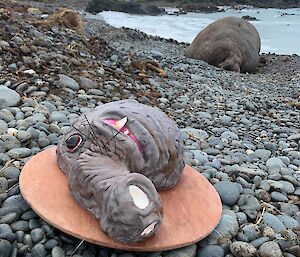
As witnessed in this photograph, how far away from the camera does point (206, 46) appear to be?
9.16 m

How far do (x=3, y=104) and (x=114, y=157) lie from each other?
5.56 feet

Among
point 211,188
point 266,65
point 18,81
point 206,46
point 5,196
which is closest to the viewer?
point 5,196

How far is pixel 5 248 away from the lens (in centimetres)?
196

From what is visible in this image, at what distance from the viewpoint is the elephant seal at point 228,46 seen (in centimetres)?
893

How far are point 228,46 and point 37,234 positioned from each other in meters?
7.45

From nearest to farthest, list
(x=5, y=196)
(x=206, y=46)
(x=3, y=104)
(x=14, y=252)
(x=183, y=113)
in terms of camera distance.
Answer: (x=14, y=252) → (x=5, y=196) → (x=3, y=104) → (x=183, y=113) → (x=206, y=46)

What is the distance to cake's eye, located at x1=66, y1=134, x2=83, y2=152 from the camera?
2.34 metres

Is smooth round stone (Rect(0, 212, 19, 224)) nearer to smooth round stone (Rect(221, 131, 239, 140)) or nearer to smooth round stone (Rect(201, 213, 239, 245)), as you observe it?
smooth round stone (Rect(201, 213, 239, 245))

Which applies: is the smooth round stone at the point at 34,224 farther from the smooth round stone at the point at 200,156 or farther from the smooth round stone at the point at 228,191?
the smooth round stone at the point at 200,156

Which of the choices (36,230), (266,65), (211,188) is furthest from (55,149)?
(266,65)

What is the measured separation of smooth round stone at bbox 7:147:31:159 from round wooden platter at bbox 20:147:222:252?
0.18 metres

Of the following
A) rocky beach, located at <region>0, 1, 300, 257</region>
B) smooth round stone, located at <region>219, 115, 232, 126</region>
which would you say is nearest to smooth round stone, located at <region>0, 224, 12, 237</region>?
rocky beach, located at <region>0, 1, 300, 257</region>

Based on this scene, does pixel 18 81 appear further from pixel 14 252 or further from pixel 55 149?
pixel 14 252

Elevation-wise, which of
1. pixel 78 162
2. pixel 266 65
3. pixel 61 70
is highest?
pixel 78 162
